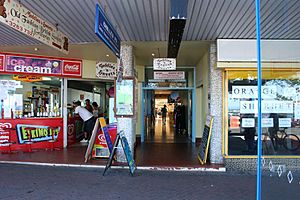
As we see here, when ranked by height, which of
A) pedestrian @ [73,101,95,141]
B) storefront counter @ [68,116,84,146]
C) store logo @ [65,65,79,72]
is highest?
store logo @ [65,65,79,72]

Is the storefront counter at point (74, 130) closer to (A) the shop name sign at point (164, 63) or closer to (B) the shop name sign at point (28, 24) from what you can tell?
(A) the shop name sign at point (164, 63)

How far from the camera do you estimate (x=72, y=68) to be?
382 inches

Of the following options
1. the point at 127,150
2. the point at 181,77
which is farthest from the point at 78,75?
the point at 127,150

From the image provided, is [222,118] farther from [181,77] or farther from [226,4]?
[181,77]

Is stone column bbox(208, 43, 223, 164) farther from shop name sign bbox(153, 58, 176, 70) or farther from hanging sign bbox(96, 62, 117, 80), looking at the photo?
hanging sign bbox(96, 62, 117, 80)

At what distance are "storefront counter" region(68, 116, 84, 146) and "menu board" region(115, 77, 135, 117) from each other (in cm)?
362

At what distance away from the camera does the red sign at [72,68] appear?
31.2 feet

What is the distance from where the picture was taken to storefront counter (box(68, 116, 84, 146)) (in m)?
10.2

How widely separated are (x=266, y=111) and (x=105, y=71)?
5730 millimetres

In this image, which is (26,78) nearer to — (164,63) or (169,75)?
(164,63)

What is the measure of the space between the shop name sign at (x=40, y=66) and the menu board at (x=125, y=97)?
305 cm

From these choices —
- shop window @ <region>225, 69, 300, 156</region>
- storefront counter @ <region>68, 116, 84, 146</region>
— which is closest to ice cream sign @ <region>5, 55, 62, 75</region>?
storefront counter @ <region>68, 116, 84, 146</region>

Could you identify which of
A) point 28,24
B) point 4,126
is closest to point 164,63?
point 28,24

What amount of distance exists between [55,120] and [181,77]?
4860 millimetres
